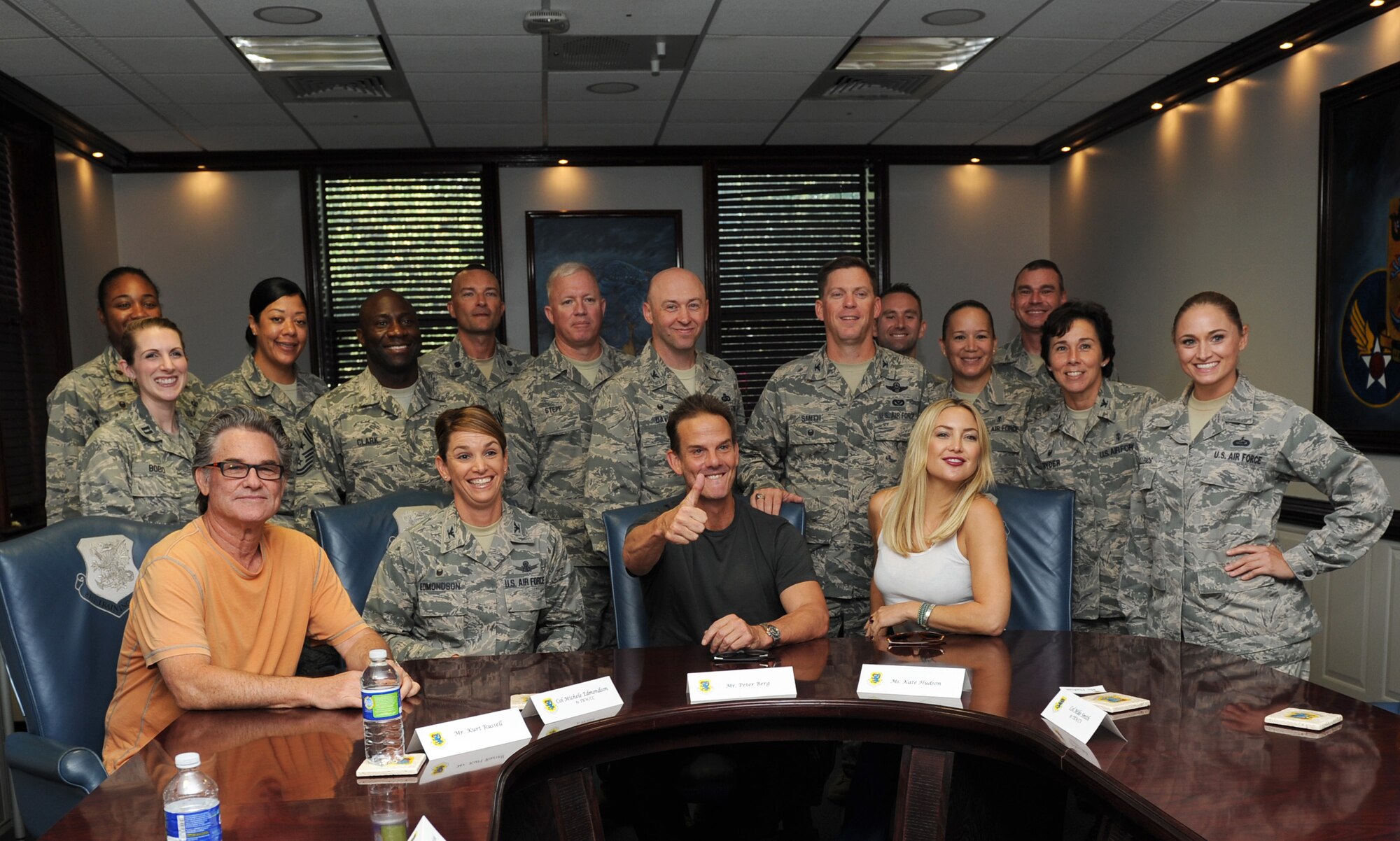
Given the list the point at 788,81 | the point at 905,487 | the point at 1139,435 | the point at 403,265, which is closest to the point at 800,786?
the point at 905,487

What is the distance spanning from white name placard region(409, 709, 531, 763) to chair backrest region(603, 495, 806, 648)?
83cm

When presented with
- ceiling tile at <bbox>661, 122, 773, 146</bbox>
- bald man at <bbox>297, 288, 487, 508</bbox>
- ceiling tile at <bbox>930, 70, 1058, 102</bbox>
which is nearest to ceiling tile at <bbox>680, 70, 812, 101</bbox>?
ceiling tile at <bbox>661, 122, 773, 146</bbox>

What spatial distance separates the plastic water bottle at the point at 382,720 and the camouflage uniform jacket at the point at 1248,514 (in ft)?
6.54

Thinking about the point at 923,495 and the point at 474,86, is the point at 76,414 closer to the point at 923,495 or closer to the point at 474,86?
the point at 474,86

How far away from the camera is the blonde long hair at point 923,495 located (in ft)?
9.09

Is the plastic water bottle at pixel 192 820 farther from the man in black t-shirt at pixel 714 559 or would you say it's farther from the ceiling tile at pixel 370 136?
the ceiling tile at pixel 370 136

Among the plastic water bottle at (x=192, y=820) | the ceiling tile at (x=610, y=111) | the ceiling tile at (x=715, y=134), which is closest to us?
the plastic water bottle at (x=192, y=820)

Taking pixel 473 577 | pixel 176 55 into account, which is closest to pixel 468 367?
pixel 176 55

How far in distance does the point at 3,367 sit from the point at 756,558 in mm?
4005

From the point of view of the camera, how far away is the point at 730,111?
566 centimetres

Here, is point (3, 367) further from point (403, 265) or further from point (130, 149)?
point (403, 265)

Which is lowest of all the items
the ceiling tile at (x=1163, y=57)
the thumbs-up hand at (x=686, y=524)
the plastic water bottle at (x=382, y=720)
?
the plastic water bottle at (x=382, y=720)

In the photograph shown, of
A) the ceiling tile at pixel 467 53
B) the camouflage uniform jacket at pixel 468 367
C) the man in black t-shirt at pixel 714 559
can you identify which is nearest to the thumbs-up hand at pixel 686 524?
the man in black t-shirt at pixel 714 559

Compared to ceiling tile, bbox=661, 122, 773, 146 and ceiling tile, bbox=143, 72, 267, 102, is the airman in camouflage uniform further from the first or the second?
ceiling tile, bbox=661, 122, 773, 146
